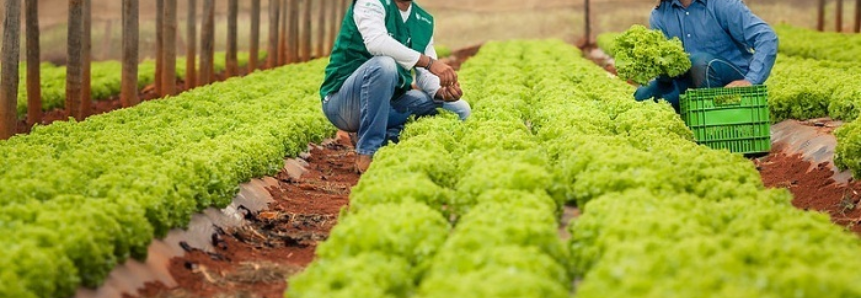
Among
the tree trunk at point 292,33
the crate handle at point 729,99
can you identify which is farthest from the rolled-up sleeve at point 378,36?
the tree trunk at point 292,33

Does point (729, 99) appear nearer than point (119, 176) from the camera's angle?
No

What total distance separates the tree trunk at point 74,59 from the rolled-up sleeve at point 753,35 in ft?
27.2

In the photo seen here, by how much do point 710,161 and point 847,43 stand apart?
47.4 feet

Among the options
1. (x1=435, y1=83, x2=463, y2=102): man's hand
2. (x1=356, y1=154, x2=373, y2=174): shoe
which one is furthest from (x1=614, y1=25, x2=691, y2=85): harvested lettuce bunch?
(x1=356, y1=154, x2=373, y2=174): shoe

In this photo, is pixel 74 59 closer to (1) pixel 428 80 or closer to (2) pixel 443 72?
(1) pixel 428 80

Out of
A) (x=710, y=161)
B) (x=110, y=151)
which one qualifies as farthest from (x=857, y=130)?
(x=110, y=151)

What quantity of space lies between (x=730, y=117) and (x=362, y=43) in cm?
372

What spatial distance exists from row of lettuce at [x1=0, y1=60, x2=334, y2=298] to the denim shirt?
173 inches

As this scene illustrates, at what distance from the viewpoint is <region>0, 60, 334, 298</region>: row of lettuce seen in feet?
21.2

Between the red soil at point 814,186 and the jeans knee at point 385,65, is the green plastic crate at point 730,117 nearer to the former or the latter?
the red soil at point 814,186

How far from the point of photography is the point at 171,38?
63.9 ft

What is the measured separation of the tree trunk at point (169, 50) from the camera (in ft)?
63.7

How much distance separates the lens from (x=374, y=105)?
37.1ft

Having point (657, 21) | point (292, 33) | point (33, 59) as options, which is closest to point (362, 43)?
point (657, 21)
